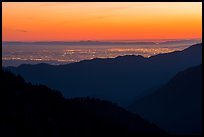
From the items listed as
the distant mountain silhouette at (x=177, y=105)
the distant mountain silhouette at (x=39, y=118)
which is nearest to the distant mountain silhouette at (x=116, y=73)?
the distant mountain silhouette at (x=177, y=105)

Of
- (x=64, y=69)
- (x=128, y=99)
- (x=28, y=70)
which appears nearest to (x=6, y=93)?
(x=128, y=99)

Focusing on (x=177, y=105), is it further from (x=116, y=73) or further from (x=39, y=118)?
(x=116, y=73)

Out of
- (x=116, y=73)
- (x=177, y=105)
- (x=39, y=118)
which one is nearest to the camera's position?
(x=39, y=118)

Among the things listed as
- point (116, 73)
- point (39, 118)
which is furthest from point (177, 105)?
point (116, 73)

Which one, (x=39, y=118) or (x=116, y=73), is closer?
(x=39, y=118)

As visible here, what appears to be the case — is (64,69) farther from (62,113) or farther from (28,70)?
(62,113)

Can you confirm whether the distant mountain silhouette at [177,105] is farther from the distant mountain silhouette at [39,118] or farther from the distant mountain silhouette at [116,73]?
the distant mountain silhouette at [39,118]
